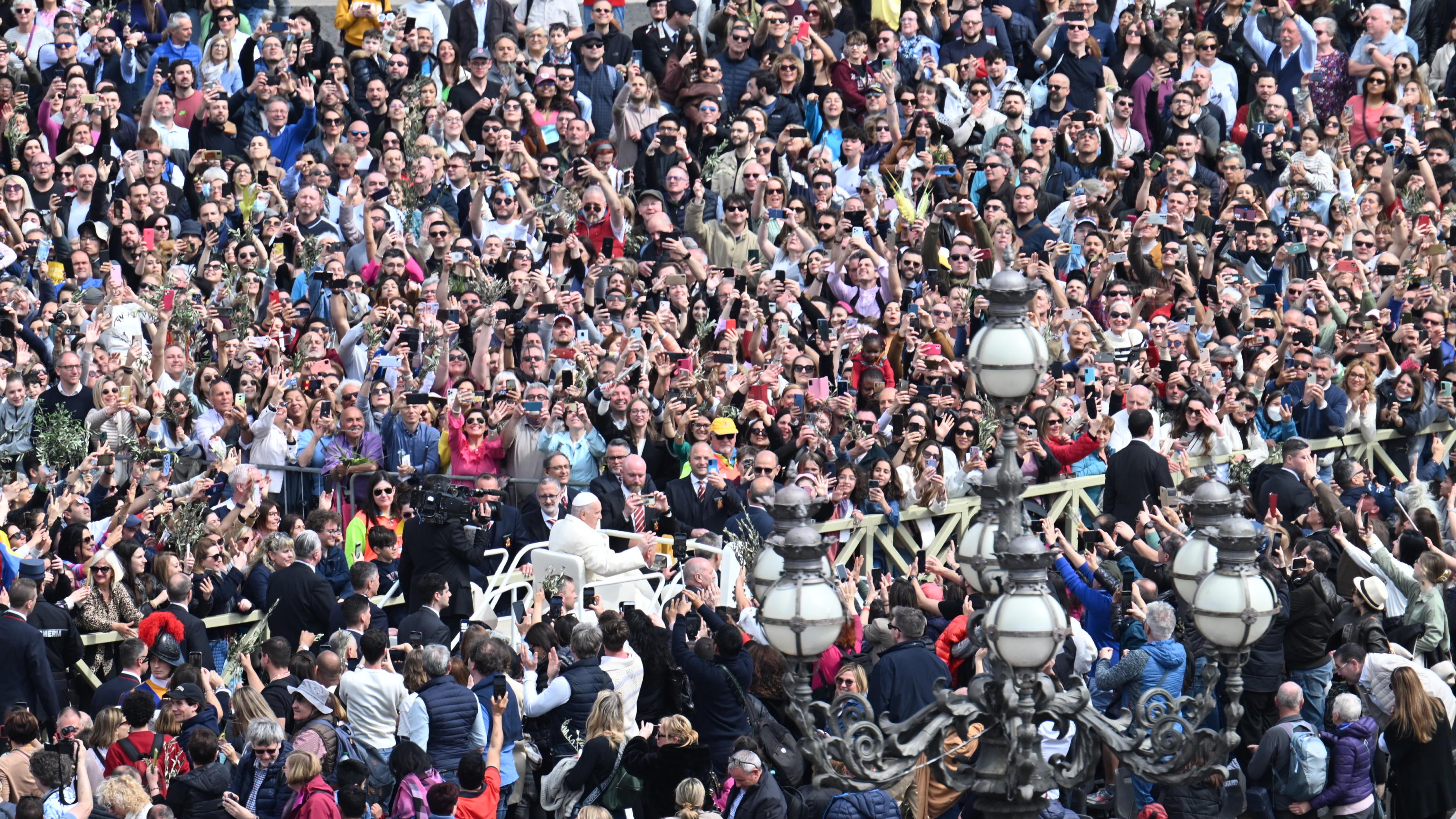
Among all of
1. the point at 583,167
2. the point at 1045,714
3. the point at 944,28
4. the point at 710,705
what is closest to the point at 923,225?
the point at 583,167

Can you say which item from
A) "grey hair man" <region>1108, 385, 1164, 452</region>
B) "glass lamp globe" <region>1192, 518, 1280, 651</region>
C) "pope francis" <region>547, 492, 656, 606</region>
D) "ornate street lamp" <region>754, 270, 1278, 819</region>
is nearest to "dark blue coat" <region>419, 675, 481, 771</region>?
"pope francis" <region>547, 492, 656, 606</region>

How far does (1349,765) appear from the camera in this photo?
1462 cm

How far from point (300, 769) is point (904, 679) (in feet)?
10.5

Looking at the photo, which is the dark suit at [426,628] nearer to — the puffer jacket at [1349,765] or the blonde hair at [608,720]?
the blonde hair at [608,720]

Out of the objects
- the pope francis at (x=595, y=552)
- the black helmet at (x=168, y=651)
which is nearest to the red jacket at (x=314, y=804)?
the black helmet at (x=168, y=651)

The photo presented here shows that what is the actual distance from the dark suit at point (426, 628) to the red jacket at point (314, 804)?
2.04m

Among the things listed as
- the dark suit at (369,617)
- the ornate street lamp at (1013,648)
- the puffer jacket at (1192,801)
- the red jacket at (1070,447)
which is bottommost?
the puffer jacket at (1192,801)

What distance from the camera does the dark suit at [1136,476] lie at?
17.9 metres

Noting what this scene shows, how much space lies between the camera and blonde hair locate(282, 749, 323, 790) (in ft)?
42.9

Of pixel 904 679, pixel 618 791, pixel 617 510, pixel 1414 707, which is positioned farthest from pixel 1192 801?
pixel 617 510

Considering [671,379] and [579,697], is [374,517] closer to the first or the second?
[671,379]

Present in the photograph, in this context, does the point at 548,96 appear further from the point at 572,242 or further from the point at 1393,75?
the point at 1393,75

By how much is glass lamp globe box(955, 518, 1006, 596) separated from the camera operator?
230 inches

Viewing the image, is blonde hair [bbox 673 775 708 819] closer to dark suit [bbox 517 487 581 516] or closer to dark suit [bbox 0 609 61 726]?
dark suit [bbox 0 609 61 726]
